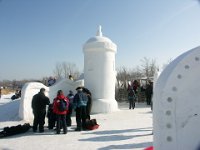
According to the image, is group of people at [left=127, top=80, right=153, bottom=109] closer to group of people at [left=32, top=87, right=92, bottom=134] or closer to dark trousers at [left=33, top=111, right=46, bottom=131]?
group of people at [left=32, top=87, right=92, bottom=134]

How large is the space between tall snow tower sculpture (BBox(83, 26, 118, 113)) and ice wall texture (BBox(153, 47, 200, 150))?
12798 mm

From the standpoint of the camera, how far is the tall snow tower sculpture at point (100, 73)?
14.9 metres

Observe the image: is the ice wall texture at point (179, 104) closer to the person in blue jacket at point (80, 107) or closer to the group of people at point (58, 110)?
the group of people at point (58, 110)

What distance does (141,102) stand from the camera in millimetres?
21219

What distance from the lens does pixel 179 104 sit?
198 centimetres

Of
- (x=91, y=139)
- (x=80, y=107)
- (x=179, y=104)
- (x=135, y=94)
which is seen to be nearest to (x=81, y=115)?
(x=80, y=107)

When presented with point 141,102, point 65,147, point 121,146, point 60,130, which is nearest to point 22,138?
point 60,130

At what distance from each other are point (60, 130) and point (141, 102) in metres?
12.6

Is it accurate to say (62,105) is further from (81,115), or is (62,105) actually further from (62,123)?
(81,115)

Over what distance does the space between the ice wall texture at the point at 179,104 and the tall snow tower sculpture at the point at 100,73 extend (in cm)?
1280

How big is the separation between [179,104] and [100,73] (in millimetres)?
13108

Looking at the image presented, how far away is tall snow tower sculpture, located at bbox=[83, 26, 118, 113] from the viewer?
14.9 metres

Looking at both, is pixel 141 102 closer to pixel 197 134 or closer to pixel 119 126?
pixel 119 126

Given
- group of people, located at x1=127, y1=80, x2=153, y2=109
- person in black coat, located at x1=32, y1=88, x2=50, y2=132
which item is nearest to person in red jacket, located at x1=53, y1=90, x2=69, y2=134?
person in black coat, located at x1=32, y1=88, x2=50, y2=132
